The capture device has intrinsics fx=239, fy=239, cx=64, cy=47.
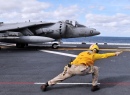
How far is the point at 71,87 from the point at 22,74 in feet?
9.78

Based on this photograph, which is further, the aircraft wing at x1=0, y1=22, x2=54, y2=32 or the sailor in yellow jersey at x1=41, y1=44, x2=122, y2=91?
the aircraft wing at x1=0, y1=22, x2=54, y2=32

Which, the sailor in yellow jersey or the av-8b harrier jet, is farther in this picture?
the av-8b harrier jet

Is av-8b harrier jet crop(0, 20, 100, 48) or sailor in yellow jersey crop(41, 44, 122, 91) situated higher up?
av-8b harrier jet crop(0, 20, 100, 48)

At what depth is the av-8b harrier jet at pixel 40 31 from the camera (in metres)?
20.4

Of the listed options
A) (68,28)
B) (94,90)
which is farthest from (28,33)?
(94,90)

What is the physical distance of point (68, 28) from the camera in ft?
73.3

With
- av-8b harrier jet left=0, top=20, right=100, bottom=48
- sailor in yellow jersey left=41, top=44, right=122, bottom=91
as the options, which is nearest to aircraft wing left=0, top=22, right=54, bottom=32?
av-8b harrier jet left=0, top=20, right=100, bottom=48

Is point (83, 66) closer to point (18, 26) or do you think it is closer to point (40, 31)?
point (18, 26)

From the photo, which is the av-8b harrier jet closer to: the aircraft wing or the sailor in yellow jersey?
the aircraft wing

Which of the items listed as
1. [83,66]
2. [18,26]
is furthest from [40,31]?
[83,66]

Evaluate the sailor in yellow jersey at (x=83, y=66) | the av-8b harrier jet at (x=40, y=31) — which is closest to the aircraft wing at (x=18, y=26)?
the av-8b harrier jet at (x=40, y=31)

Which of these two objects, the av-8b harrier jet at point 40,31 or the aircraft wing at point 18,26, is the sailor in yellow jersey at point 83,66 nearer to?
the av-8b harrier jet at point 40,31

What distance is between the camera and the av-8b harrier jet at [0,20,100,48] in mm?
20422

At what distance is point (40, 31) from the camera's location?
2192 centimetres
